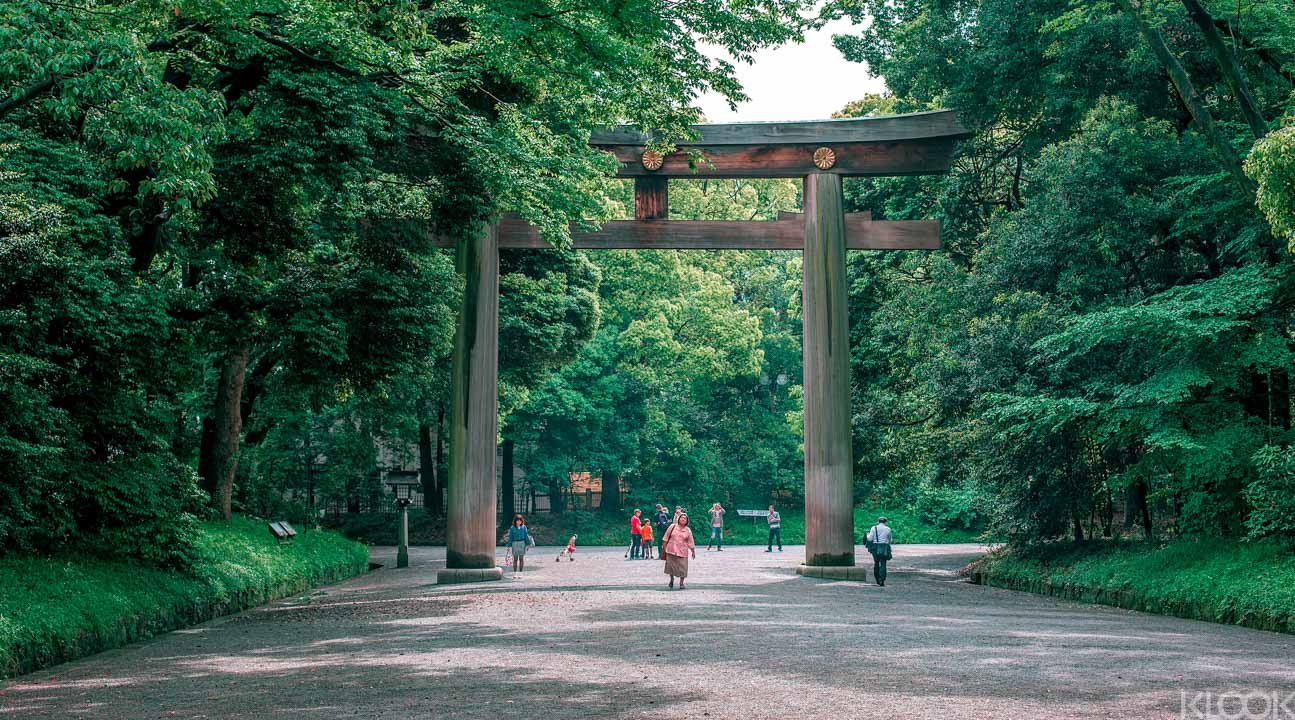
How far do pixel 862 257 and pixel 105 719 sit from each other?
23.2 metres

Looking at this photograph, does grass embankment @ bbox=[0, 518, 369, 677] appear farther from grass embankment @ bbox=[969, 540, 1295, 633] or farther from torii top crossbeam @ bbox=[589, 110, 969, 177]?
grass embankment @ bbox=[969, 540, 1295, 633]

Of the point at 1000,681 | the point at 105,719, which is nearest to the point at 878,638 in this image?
the point at 1000,681

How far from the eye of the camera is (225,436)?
23.5 m

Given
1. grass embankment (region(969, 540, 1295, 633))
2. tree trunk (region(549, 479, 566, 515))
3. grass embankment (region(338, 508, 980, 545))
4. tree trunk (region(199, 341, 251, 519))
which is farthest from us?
tree trunk (region(549, 479, 566, 515))

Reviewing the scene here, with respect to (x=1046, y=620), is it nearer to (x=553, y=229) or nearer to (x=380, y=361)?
(x=553, y=229)

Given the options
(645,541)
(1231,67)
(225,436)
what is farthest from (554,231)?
(645,541)

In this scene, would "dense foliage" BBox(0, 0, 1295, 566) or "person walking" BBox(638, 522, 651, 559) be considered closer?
"dense foliage" BBox(0, 0, 1295, 566)

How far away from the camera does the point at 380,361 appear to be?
61.9 ft

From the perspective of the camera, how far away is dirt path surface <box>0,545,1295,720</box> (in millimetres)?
8273

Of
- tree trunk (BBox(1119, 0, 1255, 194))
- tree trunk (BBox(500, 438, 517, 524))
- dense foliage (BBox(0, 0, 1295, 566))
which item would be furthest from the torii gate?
tree trunk (BBox(500, 438, 517, 524))

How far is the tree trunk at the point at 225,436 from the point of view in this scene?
23.3 metres

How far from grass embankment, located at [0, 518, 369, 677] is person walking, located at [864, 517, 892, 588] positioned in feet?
34.0

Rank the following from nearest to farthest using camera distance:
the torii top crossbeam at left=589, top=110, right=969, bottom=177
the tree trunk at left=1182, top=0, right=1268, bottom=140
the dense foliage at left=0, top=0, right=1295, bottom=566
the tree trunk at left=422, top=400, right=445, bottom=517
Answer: the dense foliage at left=0, top=0, right=1295, bottom=566, the tree trunk at left=1182, top=0, right=1268, bottom=140, the torii top crossbeam at left=589, top=110, right=969, bottom=177, the tree trunk at left=422, top=400, right=445, bottom=517

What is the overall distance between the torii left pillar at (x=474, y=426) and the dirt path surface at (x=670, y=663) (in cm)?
326
